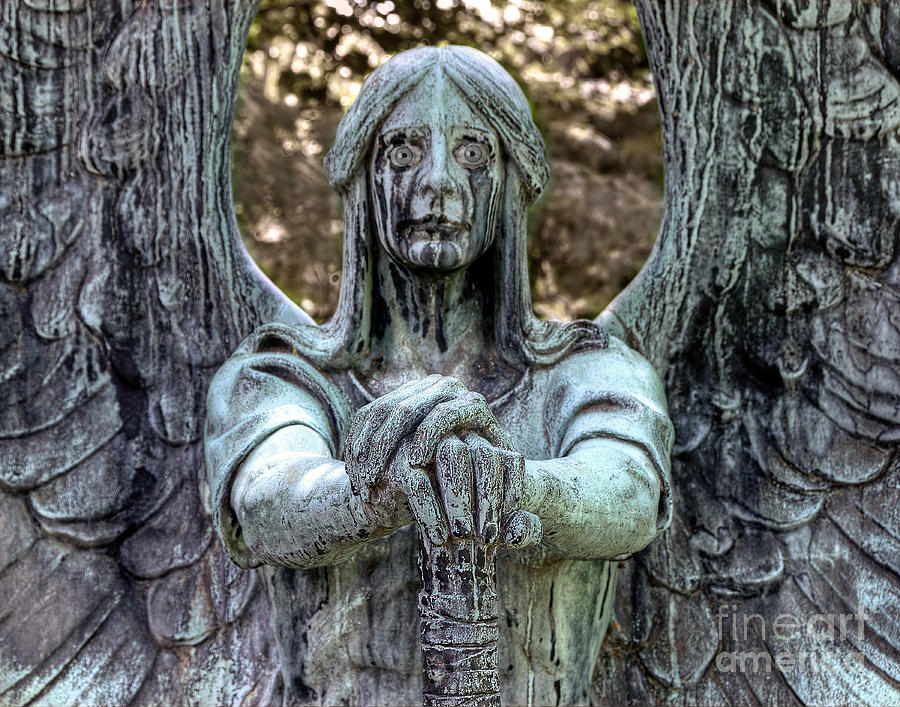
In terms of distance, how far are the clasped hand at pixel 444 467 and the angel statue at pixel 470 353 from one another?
2.36ft

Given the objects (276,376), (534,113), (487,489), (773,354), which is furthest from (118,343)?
(534,113)

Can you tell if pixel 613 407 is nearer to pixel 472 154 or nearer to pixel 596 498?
pixel 596 498

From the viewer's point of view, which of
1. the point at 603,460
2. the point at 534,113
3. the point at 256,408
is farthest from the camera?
the point at 534,113

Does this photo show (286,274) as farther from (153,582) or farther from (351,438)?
(351,438)

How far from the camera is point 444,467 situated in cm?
331

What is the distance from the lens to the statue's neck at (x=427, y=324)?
414cm

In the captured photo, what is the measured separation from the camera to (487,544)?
334 cm

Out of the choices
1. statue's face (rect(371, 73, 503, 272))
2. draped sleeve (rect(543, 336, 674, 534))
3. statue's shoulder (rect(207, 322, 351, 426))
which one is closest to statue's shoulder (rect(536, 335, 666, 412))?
draped sleeve (rect(543, 336, 674, 534))

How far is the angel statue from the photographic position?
13.7ft

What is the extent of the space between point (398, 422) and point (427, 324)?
831mm

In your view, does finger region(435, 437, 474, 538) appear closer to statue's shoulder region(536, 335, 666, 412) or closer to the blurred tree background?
statue's shoulder region(536, 335, 666, 412)

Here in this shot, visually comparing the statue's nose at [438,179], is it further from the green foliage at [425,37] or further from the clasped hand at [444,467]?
the green foliage at [425,37]

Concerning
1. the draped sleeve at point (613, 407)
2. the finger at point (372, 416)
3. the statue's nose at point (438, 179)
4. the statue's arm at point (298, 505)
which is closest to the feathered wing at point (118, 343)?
the statue's arm at point (298, 505)

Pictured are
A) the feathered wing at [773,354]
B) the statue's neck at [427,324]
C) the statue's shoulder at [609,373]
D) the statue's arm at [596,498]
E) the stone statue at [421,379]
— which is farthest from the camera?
the feathered wing at [773,354]
